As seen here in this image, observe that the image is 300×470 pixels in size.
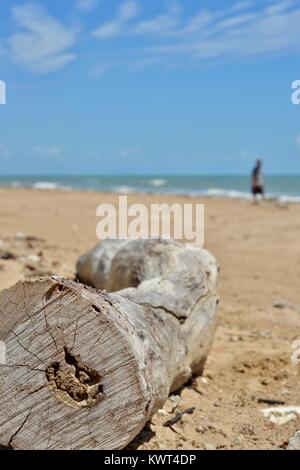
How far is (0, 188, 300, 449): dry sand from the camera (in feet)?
11.5

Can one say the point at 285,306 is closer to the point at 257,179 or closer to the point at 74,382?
the point at 74,382

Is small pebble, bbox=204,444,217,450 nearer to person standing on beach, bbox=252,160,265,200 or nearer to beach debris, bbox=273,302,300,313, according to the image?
beach debris, bbox=273,302,300,313

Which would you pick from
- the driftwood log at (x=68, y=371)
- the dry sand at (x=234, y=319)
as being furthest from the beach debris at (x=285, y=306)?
the driftwood log at (x=68, y=371)

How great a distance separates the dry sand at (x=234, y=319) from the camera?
3492 mm

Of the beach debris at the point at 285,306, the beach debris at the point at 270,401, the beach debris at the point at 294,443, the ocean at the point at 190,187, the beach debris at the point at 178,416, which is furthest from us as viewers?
the ocean at the point at 190,187

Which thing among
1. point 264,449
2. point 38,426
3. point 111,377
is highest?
point 111,377

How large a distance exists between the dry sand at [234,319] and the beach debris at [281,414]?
0.05m

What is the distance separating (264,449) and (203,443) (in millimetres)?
337

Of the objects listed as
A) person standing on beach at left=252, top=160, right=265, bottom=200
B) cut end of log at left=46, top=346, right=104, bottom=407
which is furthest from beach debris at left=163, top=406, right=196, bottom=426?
person standing on beach at left=252, top=160, right=265, bottom=200

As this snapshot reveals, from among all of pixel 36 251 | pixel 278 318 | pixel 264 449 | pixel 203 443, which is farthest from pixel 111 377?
pixel 36 251

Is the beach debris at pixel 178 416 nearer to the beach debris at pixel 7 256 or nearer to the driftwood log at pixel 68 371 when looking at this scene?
the driftwood log at pixel 68 371

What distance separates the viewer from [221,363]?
4746mm
